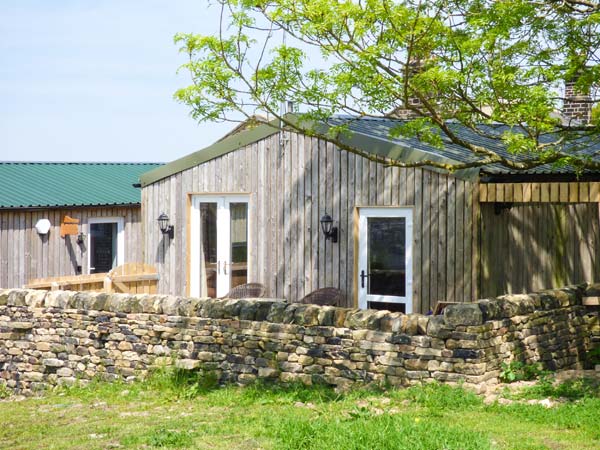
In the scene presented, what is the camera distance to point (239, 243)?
15.4m

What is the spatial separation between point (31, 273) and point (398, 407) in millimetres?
12178

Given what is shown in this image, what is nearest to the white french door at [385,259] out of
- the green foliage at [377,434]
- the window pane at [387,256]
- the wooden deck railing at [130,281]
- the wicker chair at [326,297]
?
the window pane at [387,256]

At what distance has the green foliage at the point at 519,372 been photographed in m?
10.3

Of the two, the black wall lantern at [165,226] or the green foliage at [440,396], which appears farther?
the black wall lantern at [165,226]

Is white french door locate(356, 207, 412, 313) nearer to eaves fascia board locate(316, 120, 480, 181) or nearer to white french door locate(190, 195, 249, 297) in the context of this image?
eaves fascia board locate(316, 120, 480, 181)

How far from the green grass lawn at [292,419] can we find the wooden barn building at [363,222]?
3.32 meters

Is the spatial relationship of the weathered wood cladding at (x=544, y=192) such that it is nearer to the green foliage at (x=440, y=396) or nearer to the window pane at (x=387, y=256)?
the window pane at (x=387, y=256)

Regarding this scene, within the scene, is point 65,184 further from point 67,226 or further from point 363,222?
point 363,222

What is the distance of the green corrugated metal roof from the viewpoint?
19.8 meters

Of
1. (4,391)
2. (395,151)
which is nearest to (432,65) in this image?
(395,151)

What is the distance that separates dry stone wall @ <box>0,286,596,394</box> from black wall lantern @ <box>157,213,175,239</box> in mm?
3063

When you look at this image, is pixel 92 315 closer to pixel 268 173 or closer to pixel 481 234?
pixel 268 173

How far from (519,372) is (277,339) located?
2913mm

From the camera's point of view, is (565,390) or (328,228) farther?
(328,228)
